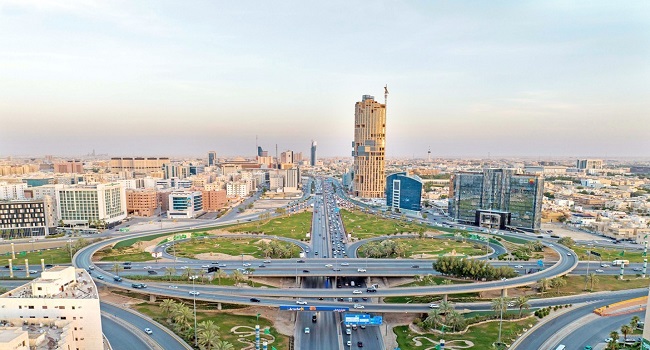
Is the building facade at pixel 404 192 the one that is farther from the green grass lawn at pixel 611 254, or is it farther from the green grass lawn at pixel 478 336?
the green grass lawn at pixel 478 336

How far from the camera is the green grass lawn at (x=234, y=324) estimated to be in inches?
1972

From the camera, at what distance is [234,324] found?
178ft

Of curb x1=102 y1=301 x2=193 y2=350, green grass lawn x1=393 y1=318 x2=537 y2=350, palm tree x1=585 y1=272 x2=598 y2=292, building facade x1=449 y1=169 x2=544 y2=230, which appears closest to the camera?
curb x1=102 y1=301 x2=193 y2=350

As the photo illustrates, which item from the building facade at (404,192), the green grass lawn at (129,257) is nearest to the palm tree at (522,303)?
the green grass lawn at (129,257)

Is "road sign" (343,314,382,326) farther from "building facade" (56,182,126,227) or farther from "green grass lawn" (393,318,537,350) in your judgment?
"building facade" (56,182,126,227)

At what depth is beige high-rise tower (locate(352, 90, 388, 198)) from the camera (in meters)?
191

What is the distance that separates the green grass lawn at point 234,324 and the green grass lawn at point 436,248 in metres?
36.8

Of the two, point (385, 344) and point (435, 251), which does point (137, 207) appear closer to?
point (435, 251)

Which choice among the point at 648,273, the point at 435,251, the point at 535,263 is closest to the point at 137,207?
the point at 435,251

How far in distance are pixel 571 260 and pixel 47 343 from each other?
89.9 meters

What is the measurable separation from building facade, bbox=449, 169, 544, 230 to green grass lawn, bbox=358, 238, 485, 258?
978 inches

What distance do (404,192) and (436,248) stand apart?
62.8 meters

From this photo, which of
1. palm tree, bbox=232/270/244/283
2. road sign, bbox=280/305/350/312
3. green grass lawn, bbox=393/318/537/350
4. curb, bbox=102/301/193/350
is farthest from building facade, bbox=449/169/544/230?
curb, bbox=102/301/193/350

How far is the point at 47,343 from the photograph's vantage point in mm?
33531
